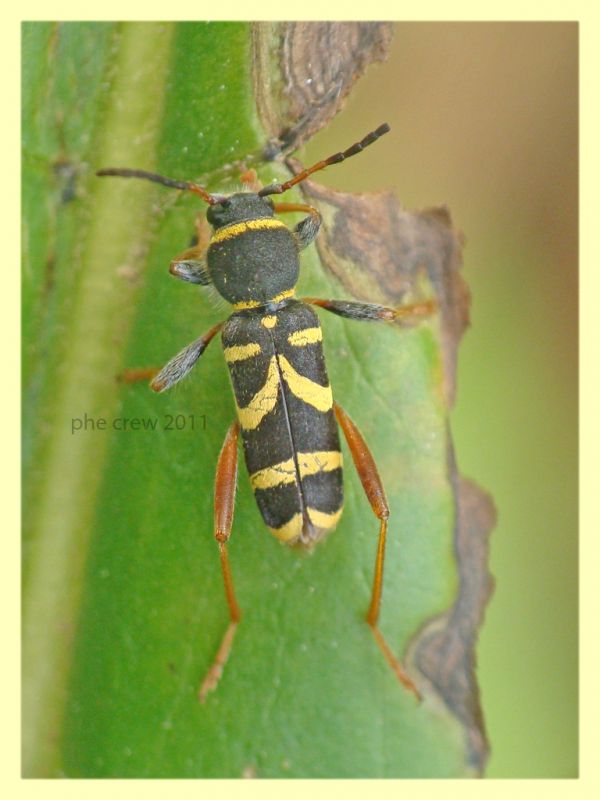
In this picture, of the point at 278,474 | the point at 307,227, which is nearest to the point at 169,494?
the point at 278,474

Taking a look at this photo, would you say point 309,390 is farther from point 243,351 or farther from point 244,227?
point 244,227

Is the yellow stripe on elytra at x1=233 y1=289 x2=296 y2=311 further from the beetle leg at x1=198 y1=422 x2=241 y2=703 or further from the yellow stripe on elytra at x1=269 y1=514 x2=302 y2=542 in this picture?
the yellow stripe on elytra at x1=269 y1=514 x2=302 y2=542

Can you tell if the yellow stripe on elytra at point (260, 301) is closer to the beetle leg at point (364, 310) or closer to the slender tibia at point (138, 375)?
the beetle leg at point (364, 310)

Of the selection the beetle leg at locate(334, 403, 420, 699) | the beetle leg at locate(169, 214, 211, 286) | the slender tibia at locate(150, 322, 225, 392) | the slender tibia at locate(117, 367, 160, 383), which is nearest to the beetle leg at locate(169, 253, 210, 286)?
the beetle leg at locate(169, 214, 211, 286)

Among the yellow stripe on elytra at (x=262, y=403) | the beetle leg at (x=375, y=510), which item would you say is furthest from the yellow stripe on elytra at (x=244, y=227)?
the beetle leg at (x=375, y=510)

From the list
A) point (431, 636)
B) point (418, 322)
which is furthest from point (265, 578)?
point (418, 322)
